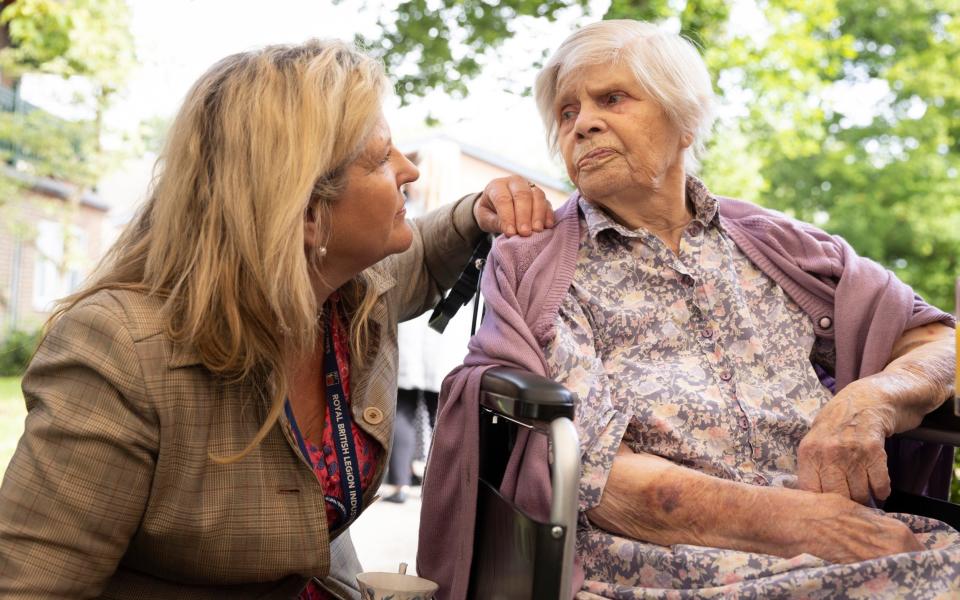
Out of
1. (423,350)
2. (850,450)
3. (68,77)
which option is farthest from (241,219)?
(68,77)

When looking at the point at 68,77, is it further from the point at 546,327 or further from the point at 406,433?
the point at 546,327

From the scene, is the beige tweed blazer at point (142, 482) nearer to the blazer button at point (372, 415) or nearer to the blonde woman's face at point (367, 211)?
the blazer button at point (372, 415)

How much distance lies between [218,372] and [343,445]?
1.03ft

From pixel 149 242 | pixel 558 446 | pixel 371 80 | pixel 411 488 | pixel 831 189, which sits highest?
pixel 371 80

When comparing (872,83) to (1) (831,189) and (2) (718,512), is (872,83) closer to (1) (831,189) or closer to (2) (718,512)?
(1) (831,189)

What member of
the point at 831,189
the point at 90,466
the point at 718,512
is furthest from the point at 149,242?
the point at 831,189

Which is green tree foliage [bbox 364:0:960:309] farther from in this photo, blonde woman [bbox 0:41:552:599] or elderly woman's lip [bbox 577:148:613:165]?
blonde woman [bbox 0:41:552:599]

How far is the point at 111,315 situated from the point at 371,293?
0.56 m

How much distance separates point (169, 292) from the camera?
148 cm

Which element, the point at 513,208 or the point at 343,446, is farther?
the point at 513,208

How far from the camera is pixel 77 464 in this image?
4.40 feet

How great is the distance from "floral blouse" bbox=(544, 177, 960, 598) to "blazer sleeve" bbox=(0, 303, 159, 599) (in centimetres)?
77

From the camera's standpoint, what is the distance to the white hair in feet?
6.35

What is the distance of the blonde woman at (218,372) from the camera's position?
1348 millimetres
